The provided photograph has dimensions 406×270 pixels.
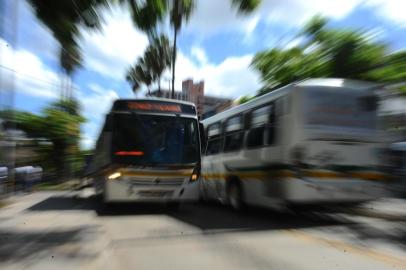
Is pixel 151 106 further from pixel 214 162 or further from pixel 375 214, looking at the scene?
pixel 375 214

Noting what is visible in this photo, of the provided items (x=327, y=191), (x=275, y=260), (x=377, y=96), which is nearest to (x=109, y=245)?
(x=275, y=260)

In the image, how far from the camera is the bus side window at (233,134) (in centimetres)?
1393

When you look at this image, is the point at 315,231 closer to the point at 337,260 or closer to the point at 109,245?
the point at 337,260

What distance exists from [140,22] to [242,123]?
5510mm

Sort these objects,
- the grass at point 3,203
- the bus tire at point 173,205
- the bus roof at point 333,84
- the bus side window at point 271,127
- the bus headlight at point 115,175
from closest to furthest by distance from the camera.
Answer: the bus roof at point 333,84 → the bus side window at point 271,127 → the bus headlight at point 115,175 → the bus tire at point 173,205 → the grass at point 3,203

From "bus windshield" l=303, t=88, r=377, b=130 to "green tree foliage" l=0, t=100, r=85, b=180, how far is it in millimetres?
25437

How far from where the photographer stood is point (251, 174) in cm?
1270

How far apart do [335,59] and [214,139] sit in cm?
649

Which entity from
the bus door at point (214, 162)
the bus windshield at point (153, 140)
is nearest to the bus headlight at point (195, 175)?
the bus windshield at point (153, 140)

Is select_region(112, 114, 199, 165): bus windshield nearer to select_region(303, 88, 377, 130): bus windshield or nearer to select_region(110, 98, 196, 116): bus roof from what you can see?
select_region(110, 98, 196, 116): bus roof

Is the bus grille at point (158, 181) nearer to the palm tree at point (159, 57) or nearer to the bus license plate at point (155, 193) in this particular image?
the bus license plate at point (155, 193)

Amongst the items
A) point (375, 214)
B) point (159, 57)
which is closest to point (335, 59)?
point (375, 214)

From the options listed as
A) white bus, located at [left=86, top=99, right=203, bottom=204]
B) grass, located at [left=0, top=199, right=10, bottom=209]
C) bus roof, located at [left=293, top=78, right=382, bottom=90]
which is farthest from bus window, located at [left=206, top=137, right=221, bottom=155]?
grass, located at [left=0, top=199, right=10, bottom=209]

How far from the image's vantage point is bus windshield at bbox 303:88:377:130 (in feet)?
35.1
